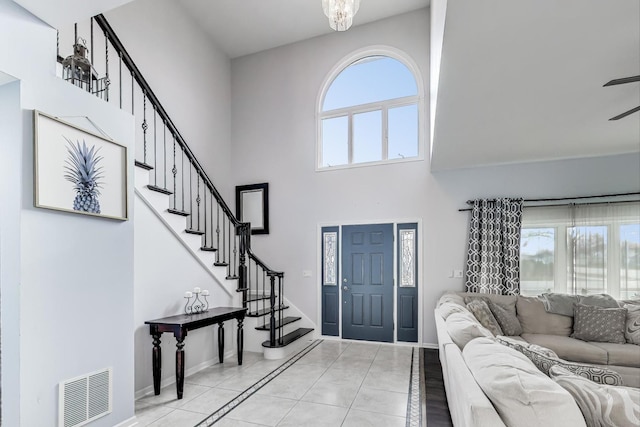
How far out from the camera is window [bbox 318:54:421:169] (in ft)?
19.0

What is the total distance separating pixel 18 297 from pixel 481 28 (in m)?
3.20

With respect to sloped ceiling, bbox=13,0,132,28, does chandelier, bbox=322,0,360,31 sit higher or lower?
higher

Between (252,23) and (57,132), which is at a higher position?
(252,23)

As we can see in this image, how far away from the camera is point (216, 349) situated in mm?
4590

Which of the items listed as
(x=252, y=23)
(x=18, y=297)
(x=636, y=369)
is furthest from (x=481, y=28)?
(x=252, y=23)

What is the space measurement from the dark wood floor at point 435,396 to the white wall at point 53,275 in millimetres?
2574

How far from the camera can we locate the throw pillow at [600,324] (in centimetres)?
389

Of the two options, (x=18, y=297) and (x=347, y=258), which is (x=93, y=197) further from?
(x=347, y=258)

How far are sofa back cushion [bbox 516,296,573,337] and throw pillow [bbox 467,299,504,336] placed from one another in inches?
18.4

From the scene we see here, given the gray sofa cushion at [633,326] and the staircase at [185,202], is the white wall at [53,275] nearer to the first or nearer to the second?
the staircase at [185,202]

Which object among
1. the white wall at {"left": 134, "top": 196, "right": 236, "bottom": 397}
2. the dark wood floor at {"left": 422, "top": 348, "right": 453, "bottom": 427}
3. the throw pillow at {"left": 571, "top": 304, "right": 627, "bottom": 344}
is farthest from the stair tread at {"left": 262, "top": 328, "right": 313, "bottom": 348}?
the throw pillow at {"left": 571, "top": 304, "right": 627, "bottom": 344}

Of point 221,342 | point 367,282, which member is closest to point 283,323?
point 221,342

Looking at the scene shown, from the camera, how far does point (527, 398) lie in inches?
54.1

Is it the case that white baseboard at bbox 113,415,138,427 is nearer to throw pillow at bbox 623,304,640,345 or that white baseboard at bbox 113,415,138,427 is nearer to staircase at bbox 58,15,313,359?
staircase at bbox 58,15,313,359
